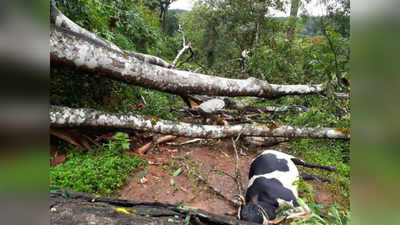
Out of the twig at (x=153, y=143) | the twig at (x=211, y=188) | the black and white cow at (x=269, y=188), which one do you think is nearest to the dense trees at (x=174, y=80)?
the twig at (x=153, y=143)

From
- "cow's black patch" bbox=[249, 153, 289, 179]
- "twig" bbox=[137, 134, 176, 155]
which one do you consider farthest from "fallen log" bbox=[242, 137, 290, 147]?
"twig" bbox=[137, 134, 176, 155]

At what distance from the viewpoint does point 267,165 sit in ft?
8.46

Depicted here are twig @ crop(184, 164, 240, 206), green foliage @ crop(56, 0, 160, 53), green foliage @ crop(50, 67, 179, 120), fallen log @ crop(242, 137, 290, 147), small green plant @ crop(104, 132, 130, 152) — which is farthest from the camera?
fallen log @ crop(242, 137, 290, 147)

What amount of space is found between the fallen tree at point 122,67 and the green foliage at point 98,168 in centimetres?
83

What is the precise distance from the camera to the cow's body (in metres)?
1.83

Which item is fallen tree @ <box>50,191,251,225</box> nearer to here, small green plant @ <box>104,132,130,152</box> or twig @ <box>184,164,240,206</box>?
twig @ <box>184,164,240,206</box>

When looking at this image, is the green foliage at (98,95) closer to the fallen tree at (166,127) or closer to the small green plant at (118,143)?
the fallen tree at (166,127)

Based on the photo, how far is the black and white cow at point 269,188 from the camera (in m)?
1.82

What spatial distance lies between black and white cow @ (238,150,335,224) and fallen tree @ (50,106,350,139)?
597mm

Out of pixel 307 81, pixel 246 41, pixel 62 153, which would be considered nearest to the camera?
pixel 62 153
